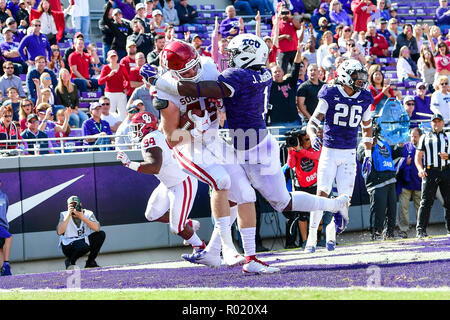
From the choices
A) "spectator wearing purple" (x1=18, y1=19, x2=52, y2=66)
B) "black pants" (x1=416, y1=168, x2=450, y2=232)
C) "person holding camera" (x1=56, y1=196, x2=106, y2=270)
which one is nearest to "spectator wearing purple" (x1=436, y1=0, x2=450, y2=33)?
"black pants" (x1=416, y1=168, x2=450, y2=232)

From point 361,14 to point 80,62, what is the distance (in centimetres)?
697

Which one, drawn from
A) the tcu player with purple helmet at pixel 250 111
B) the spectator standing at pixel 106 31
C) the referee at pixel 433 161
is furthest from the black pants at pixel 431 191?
the spectator standing at pixel 106 31

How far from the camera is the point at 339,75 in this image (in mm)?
9906

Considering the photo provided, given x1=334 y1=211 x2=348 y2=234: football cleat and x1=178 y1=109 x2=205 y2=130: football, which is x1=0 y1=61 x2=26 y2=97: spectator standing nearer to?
x1=334 y1=211 x2=348 y2=234: football cleat

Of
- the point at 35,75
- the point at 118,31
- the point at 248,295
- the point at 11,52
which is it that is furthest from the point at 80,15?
the point at 248,295

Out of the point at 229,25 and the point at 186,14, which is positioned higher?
the point at 186,14

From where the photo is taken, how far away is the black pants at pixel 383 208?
41.0 feet

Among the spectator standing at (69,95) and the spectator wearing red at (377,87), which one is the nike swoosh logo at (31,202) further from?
the spectator wearing red at (377,87)

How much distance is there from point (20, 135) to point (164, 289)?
6468 mm

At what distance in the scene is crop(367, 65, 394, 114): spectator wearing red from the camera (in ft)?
45.3

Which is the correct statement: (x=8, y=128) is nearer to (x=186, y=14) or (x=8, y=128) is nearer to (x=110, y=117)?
(x=110, y=117)

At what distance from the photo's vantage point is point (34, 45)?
48.4 feet
